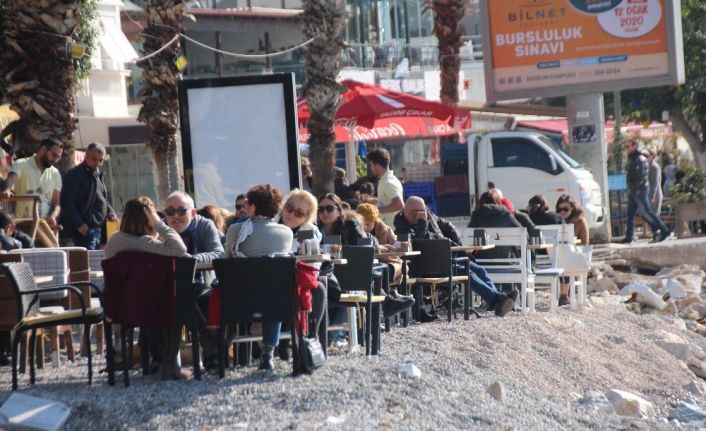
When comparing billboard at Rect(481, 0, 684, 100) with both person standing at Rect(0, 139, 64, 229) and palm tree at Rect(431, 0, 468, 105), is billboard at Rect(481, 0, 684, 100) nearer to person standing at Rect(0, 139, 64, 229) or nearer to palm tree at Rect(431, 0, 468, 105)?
palm tree at Rect(431, 0, 468, 105)

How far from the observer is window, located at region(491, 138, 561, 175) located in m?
22.4

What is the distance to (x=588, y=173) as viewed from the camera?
22.9 metres

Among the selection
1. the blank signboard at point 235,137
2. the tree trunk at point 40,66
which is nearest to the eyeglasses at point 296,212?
the blank signboard at point 235,137

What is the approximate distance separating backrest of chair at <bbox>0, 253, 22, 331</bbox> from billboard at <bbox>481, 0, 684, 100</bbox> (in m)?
16.1

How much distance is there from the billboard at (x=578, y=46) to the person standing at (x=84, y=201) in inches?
515

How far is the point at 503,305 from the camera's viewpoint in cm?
1373

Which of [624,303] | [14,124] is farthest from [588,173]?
[14,124]

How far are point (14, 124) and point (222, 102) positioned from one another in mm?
2224

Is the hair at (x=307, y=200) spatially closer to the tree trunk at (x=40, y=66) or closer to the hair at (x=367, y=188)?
the tree trunk at (x=40, y=66)

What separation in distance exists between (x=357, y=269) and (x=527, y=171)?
12.5 meters

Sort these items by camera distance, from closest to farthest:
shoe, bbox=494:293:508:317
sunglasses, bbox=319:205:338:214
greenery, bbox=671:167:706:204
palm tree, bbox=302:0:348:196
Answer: sunglasses, bbox=319:205:338:214, shoe, bbox=494:293:508:317, palm tree, bbox=302:0:348:196, greenery, bbox=671:167:706:204

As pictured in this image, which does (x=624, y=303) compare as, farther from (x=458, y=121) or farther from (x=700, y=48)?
(x=700, y=48)

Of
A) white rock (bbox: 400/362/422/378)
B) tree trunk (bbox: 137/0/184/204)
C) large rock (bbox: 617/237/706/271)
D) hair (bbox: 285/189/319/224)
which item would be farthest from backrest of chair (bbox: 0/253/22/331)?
large rock (bbox: 617/237/706/271)

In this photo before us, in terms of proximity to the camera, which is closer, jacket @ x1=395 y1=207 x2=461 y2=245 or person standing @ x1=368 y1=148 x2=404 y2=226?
jacket @ x1=395 y1=207 x2=461 y2=245
